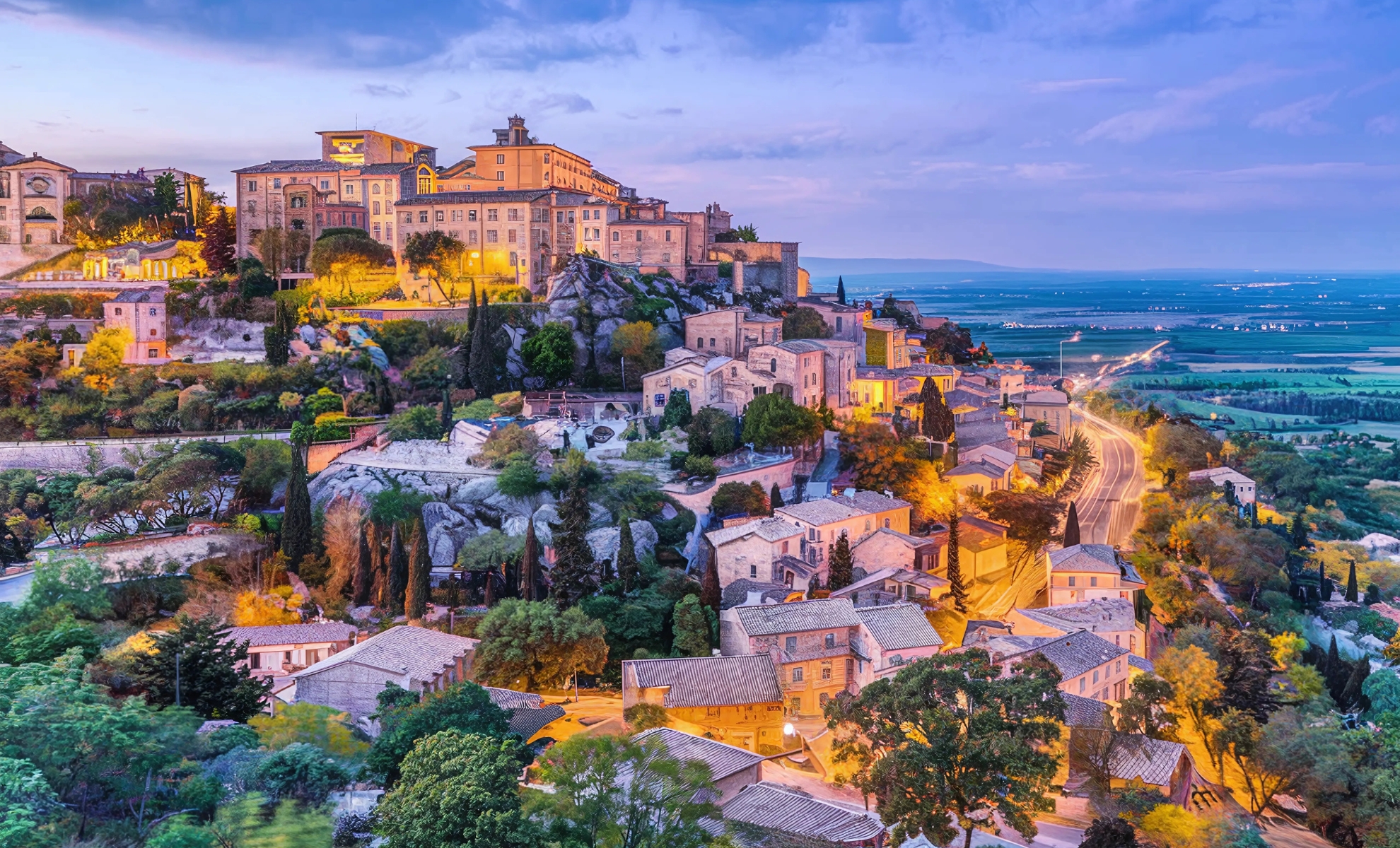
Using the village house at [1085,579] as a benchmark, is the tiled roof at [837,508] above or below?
above

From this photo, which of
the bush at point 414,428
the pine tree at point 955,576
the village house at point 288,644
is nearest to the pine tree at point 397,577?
the village house at point 288,644

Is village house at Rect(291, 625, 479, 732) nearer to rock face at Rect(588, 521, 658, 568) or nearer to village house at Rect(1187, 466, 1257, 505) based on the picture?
Result: rock face at Rect(588, 521, 658, 568)

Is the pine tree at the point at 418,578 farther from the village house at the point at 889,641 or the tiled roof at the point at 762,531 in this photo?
the village house at the point at 889,641

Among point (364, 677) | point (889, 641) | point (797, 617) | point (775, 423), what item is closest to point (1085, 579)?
point (889, 641)

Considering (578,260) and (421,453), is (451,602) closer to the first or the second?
(421,453)

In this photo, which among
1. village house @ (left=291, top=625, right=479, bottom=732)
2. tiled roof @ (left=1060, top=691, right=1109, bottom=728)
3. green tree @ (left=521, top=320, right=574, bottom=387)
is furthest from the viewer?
green tree @ (left=521, top=320, right=574, bottom=387)

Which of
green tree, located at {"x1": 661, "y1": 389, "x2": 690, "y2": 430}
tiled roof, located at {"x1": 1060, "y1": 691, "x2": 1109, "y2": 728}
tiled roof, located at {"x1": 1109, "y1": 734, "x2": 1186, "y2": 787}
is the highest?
green tree, located at {"x1": 661, "y1": 389, "x2": 690, "y2": 430}

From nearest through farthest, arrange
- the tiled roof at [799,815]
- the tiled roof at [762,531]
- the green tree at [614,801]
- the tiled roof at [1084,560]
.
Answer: the green tree at [614,801] < the tiled roof at [799,815] < the tiled roof at [762,531] < the tiled roof at [1084,560]

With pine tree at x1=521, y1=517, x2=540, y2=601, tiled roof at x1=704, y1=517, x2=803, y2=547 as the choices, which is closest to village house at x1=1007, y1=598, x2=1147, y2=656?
tiled roof at x1=704, y1=517, x2=803, y2=547
